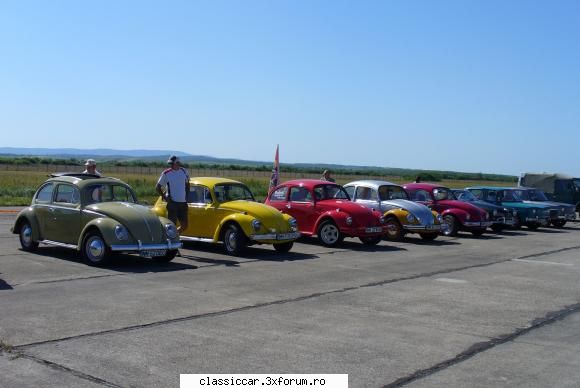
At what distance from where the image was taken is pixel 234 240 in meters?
13.7

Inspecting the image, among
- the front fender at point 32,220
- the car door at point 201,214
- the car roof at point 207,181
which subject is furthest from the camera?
the car roof at point 207,181

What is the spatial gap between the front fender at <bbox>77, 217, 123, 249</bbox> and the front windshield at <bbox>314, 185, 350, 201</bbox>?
20.8 ft

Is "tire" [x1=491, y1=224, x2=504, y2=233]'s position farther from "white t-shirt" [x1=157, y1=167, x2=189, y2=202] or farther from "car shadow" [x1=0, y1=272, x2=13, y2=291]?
"car shadow" [x1=0, y1=272, x2=13, y2=291]

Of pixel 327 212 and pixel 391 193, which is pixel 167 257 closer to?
pixel 327 212

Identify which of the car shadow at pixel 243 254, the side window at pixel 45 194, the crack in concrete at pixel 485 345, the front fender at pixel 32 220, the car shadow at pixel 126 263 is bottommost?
the car shadow at pixel 243 254

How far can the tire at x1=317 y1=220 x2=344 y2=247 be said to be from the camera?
1600cm

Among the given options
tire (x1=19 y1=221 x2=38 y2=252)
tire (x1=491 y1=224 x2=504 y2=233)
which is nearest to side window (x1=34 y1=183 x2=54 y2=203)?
tire (x1=19 y1=221 x2=38 y2=252)

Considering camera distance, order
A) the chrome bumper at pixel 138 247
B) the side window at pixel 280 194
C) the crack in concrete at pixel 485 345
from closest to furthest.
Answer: the crack in concrete at pixel 485 345 → the chrome bumper at pixel 138 247 → the side window at pixel 280 194

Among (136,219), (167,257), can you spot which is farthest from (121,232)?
(167,257)

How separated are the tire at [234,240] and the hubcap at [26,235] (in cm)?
375

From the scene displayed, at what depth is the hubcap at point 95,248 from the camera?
11339 millimetres

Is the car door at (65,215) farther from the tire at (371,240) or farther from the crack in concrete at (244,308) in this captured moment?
the tire at (371,240)

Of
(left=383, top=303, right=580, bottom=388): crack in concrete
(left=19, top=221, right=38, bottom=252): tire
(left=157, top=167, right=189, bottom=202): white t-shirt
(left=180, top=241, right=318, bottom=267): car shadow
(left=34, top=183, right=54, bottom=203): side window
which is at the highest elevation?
(left=157, top=167, right=189, bottom=202): white t-shirt

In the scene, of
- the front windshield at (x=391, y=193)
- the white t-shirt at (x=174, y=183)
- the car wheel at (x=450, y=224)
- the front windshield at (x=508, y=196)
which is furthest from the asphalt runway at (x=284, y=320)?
the front windshield at (x=508, y=196)
